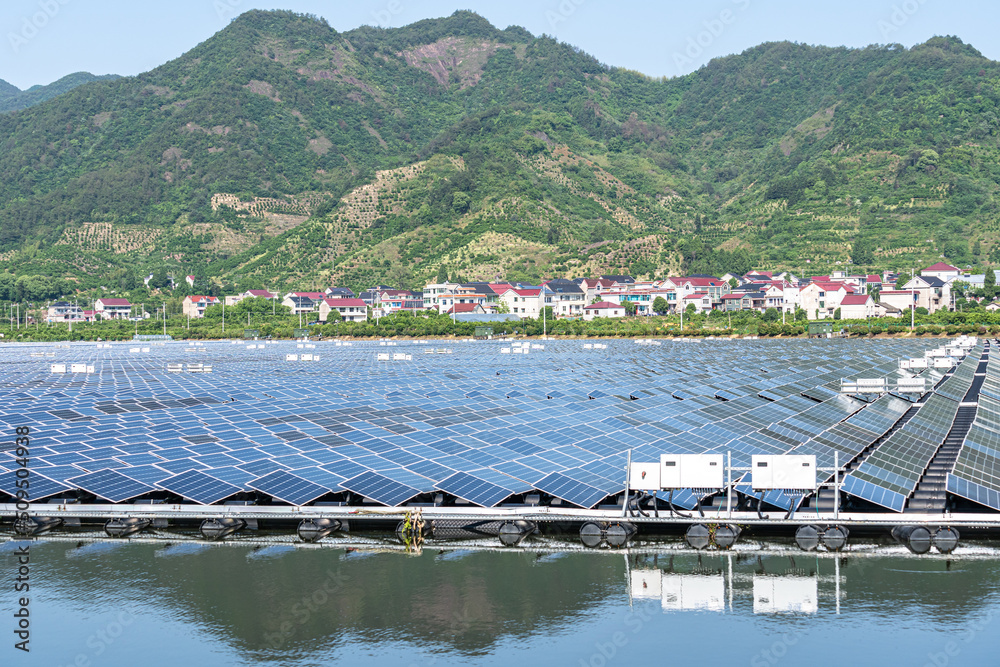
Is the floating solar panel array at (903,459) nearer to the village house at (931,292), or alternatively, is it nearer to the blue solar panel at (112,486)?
the blue solar panel at (112,486)

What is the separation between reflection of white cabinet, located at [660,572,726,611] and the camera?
25.4 meters

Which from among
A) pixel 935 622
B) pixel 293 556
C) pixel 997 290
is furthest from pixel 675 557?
pixel 997 290

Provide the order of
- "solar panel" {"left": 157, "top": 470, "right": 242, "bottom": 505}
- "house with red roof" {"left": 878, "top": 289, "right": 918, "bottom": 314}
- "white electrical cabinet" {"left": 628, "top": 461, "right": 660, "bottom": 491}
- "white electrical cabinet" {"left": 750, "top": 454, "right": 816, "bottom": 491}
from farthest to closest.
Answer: "house with red roof" {"left": 878, "top": 289, "right": 918, "bottom": 314} → "solar panel" {"left": 157, "top": 470, "right": 242, "bottom": 505} → "white electrical cabinet" {"left": 628, "top": 461, "right": 660, "bottom": 491} → "white electrical cabinet" {"left": 750, "top": 454, "right": 816, "bottom": 491}

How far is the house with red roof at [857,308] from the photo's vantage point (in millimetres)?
178750

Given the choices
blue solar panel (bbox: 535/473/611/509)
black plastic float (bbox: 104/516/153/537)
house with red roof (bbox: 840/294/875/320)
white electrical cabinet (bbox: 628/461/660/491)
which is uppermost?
house with red roof (bbox: 840/294/875/320)

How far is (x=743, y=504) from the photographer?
33375 mm

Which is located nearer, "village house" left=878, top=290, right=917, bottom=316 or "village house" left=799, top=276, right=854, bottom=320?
"village house" left=799, top=276, right=854, bottom=320

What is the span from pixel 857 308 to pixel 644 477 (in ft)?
539

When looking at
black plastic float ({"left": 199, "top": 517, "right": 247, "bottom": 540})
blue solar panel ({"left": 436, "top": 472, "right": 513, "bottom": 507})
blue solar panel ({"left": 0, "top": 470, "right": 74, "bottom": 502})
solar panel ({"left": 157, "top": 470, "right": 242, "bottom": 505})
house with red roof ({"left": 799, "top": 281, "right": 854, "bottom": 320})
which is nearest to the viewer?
black plastic float ({"left": 199, "top": 517, "right": 247, "bottom": 540})

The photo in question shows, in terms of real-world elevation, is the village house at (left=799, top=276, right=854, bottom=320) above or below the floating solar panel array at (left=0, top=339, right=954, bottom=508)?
above

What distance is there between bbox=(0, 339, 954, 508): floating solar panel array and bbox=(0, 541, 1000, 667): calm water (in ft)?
15.6

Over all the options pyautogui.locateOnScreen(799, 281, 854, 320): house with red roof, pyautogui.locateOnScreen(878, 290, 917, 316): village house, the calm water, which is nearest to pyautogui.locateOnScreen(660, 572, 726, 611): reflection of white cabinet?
the calm water

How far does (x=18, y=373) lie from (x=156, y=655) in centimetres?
9036

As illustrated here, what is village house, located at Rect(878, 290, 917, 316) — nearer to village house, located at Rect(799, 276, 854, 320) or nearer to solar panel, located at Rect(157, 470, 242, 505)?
village house, located at Rect(799, 276, 854, 320)
